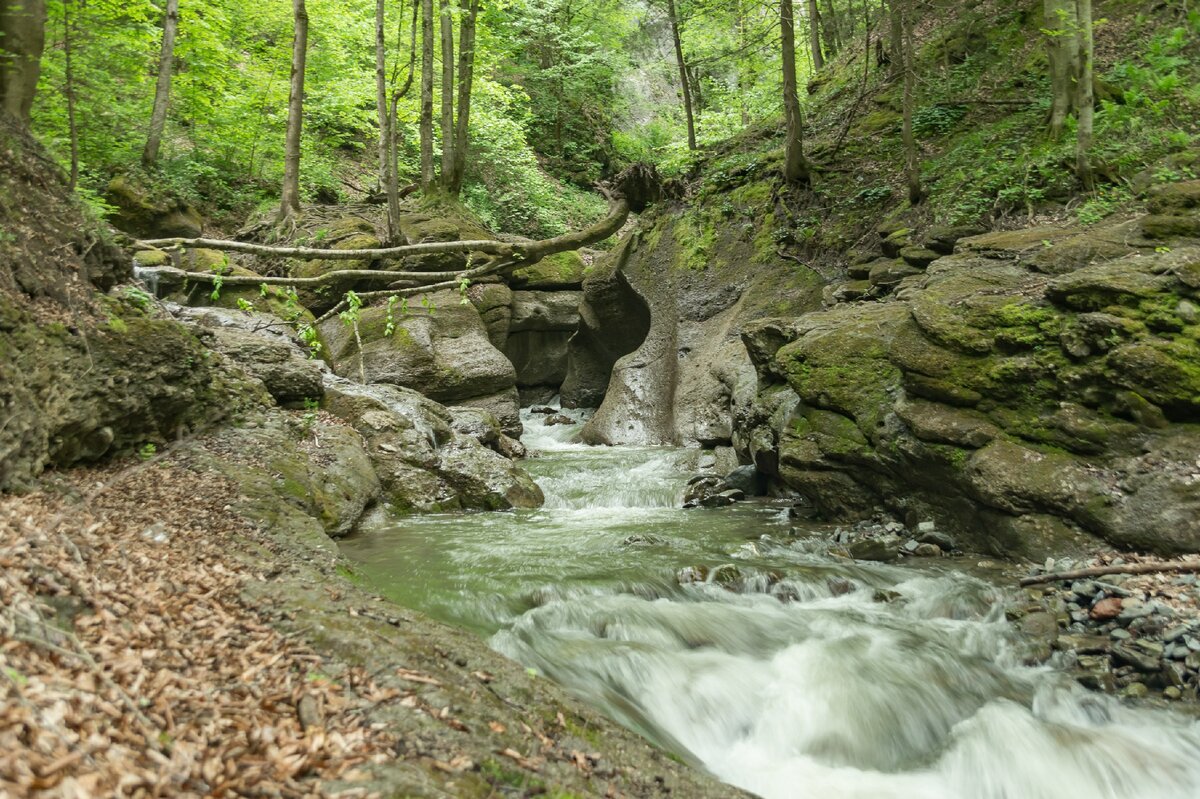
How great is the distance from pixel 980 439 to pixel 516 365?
1488 cm

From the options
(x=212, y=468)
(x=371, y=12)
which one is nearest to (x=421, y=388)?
(x=212, y=468)

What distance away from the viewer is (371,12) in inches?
1053

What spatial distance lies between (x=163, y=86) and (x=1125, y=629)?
795 inches

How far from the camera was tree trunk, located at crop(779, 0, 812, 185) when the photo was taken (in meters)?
14.4

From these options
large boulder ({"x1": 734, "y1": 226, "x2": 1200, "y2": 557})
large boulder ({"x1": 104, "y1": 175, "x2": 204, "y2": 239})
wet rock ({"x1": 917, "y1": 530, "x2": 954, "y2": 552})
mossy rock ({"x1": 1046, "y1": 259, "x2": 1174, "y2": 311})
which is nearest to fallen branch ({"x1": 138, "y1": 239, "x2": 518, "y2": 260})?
large boulder ({"x1": 734, "y1": 226, "x2": 1200, "y2": 557})

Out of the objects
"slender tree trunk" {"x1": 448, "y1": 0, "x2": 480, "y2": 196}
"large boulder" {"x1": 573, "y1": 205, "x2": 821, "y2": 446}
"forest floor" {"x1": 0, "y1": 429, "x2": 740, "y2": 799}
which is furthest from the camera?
"slender tree trunk" {"x1": 448, "y1": 0, "x2": 480, "y2": 196}

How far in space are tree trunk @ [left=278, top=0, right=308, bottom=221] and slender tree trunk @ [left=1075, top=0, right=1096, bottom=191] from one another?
601 inches

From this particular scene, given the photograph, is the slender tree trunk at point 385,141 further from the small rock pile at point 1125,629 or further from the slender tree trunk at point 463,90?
Result: the small rock pile at point 1125,629

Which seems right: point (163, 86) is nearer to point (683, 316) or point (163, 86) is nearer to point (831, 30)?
point (683, 316)

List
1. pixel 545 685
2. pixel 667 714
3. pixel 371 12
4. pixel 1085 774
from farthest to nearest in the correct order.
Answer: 1. pixel 371 12
2. pixel 667 714
3. pixel 1085 774
4. pixel 545 685

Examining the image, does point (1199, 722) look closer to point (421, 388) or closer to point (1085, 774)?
point (1085, 774)

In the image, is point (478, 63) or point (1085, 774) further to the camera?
point (478, 63)

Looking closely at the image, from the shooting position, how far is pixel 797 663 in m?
5.73

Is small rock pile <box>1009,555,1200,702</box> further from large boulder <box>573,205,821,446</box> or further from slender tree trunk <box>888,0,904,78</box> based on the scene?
slender tree trunk <box>888,0,904,78</box>
